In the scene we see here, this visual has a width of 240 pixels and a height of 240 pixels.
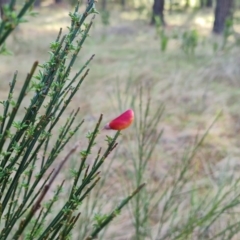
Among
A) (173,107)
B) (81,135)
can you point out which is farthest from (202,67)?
(81,135)

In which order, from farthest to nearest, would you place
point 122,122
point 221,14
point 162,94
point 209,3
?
point 209,3, point 221,14, point 162,94, point 122,122


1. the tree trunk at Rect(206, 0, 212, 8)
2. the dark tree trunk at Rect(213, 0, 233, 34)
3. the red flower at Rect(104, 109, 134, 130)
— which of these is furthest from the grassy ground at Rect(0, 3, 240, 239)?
the tree trunk at Rect(206, 0, 212, 8)

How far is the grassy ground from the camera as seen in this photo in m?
2.80

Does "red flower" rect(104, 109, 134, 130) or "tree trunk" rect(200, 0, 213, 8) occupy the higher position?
"red flower" rect(104, 109, 134, 130)

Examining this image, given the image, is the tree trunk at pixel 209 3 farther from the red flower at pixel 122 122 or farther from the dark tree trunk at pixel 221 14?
the red flower at pixel 122 122

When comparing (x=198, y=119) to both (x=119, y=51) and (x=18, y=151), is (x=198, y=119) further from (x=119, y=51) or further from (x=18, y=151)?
(x=18, y=151)

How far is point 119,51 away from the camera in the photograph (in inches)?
236

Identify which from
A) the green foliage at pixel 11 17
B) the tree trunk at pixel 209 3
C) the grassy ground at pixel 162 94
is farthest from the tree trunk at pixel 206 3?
the green foliage at pixel 11 17

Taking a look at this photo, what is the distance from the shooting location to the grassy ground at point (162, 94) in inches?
110

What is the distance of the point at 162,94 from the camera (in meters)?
4.13

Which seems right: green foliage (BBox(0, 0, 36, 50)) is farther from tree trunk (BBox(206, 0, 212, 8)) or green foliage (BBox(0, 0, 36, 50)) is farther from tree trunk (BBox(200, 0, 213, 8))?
tree trunk (BBox(206, 0, 212, 8))

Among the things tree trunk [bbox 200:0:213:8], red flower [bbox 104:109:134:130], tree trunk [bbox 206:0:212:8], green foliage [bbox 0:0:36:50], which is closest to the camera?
green foliage [bbox 0:0:36:50]

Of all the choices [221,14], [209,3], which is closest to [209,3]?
[209,3]

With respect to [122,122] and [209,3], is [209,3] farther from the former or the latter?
[122,122]
